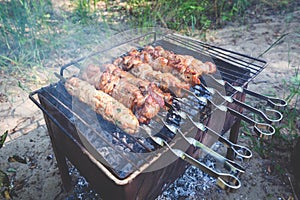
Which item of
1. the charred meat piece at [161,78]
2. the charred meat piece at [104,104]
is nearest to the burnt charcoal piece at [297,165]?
the charred meat piece at [161,78]

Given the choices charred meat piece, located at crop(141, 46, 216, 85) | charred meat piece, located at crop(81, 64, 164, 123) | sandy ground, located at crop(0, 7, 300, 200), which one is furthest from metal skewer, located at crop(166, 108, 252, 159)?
sandy ground, located at crop(0, 7, 300, 200)

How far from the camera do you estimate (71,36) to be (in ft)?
18.8

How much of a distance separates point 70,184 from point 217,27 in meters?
5.11

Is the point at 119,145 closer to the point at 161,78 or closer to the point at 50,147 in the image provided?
the point at 161,78

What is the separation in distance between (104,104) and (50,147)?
1.74 m

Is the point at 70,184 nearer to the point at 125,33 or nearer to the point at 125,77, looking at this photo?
the point at 125,77

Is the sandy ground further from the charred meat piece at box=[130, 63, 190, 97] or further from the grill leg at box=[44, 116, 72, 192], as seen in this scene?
the charred meat piece at box=[130, 63, 190, 97]

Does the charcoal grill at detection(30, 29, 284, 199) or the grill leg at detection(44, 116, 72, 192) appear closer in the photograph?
the charcoal grill at detection(30, 29, 284, 199)

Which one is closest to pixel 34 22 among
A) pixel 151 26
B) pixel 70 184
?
pixel 151 26

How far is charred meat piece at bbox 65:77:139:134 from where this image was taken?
181 cm

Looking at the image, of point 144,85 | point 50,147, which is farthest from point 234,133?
point 50,147

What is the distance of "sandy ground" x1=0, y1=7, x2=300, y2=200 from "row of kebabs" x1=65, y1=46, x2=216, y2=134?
1219 millimetres

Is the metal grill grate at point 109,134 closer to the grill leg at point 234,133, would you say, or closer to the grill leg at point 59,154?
the grill leg at point 59,154

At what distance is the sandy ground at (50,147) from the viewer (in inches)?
107
